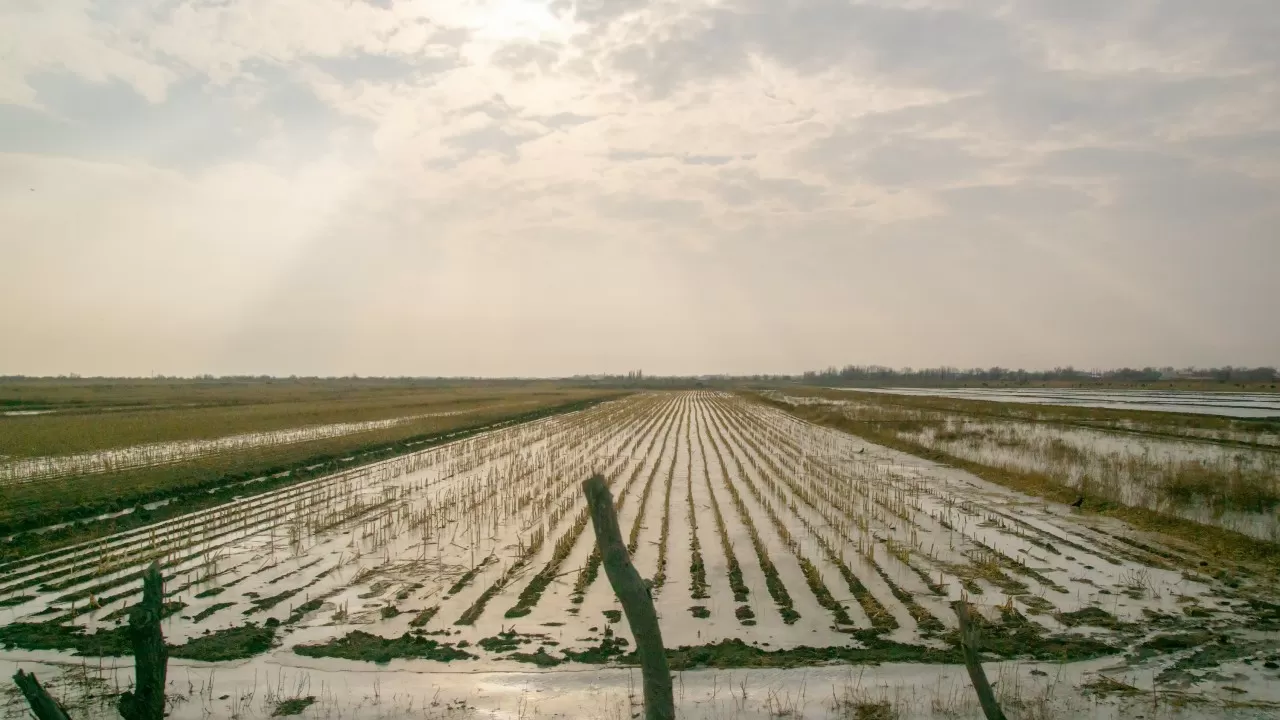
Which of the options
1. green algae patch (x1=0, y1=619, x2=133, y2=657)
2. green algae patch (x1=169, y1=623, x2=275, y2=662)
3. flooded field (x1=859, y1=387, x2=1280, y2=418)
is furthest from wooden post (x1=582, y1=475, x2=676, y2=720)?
flooded field (x1=859, y1=387, x2=1280, y2=418)

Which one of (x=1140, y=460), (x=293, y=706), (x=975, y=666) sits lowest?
(x=293, y=706)

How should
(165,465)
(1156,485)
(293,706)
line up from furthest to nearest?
(165,465) < (1156,485) < (293,706)

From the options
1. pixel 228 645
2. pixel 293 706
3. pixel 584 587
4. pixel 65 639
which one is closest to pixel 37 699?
pixel 293 706

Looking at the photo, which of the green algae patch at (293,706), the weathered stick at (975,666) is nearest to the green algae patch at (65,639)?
the green algae patch at (293,706)

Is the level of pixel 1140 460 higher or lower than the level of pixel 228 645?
higher

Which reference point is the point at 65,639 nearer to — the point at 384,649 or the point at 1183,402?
the point at 384,649

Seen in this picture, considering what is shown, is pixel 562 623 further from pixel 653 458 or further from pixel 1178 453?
pixel 1178 453

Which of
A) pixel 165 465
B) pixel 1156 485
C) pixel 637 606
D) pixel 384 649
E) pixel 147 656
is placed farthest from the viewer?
pixel 165 465
